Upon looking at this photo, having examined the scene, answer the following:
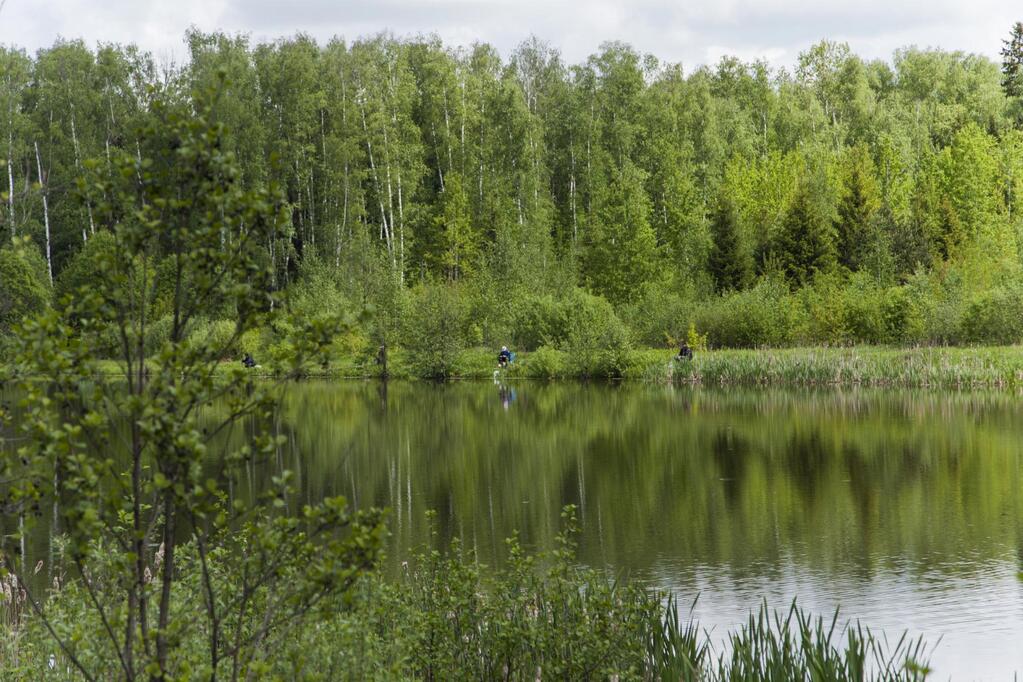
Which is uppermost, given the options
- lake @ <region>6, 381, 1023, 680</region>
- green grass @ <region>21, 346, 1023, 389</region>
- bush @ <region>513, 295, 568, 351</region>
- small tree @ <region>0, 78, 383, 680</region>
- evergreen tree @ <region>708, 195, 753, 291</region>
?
evergreen tree @ <region>708, 195, 753, 291</region>

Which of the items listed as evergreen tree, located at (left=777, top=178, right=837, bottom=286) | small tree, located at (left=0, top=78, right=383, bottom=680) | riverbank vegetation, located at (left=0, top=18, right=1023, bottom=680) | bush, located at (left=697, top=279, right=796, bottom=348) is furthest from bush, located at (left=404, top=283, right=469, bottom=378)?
small tree, located at (left=0, top=78, right=383, bottom=680)

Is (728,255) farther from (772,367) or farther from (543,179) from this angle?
(772,367)

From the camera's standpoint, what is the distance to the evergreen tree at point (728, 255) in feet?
187

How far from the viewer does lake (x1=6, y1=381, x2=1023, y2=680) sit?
12.7 m

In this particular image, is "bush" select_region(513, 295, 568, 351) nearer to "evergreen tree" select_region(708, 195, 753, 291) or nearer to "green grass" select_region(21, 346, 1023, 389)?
"green grass" select_region(21, 346, 1023, 389)

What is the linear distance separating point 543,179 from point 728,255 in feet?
46.1

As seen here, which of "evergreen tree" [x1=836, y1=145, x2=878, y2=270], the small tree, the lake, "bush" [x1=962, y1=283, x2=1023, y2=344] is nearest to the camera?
the small tree

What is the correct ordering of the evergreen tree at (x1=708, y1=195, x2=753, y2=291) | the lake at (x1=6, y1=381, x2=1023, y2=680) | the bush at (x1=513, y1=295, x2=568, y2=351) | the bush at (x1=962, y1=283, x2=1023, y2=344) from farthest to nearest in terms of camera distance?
the evergreen tree at (x1=708, y1=195, x2=753, y2=291) → the bush at (x1=513, y1=295, x2=568, y2=351) → the bush at (x1=962, y1=283, x2=1023, y2=344) → the lake at (x1=6, y1=381, x2=1023, y2=680)

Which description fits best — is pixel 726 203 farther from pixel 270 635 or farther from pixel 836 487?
pixel 270 635

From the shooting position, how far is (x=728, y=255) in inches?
2248

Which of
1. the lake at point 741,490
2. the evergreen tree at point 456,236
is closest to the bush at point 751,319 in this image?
the lake at point 741,490

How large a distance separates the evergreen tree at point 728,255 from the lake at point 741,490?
19.8 meters

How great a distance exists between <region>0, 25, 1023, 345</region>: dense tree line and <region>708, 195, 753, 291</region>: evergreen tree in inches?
4.0

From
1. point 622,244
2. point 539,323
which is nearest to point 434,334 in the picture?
point 539,323
